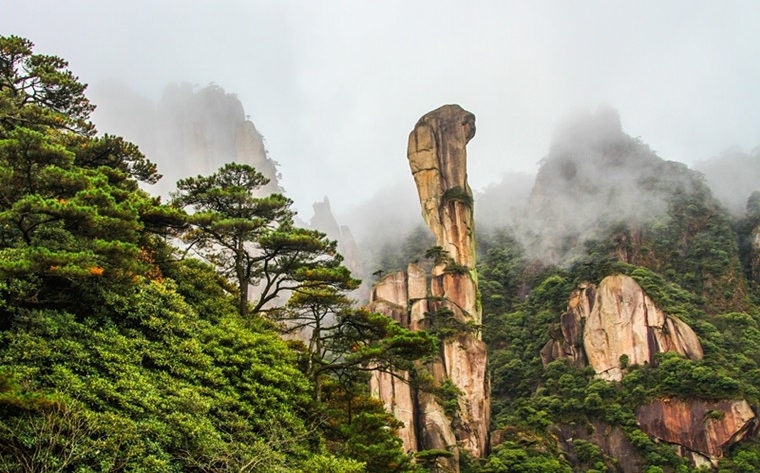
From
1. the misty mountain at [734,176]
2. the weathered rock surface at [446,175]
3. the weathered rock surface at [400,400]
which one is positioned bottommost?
the weathered rock surface at [400,400]

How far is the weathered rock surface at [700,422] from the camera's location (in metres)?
39.3

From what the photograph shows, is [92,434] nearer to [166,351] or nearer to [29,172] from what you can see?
[166,351]

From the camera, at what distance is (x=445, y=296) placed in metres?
44.1

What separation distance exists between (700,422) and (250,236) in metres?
36.9

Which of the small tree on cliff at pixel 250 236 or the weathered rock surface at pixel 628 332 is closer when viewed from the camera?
the small tree on cliff at pixel 250 236

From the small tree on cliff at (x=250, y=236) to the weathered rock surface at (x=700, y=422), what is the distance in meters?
33.8

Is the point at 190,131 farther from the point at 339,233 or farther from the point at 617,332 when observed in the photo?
the point at 617,332

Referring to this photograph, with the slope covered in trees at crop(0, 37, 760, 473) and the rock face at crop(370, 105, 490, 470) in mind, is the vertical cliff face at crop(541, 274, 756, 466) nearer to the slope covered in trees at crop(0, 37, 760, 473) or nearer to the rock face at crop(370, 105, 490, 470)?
the slope covered in trees at crop(0, 37, 760, 473)

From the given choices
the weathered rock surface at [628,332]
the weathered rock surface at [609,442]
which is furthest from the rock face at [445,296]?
the weathered rock surface at [628,332]

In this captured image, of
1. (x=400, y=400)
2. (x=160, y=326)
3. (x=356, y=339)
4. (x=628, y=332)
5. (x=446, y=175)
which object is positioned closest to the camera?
(x=160, y=326)

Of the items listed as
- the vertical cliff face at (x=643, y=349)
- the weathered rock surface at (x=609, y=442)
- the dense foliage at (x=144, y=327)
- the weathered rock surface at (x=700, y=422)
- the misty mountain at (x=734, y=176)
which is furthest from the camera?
the misty mountain at (x=734, y=176)

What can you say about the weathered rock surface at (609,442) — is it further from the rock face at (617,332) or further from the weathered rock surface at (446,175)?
the weathered rock surface at (446,175)

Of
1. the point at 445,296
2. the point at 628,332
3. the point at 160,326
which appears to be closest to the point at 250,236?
the point at 160,326

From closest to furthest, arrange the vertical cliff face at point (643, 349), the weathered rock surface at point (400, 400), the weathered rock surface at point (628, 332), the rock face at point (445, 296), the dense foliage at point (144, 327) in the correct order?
the dense foliage at point (144, 327) → the weathered rock surface at point (400, 400) → the rock face at point (445, 296) → the vertical cliff face at point (643, 349) → the weathered rock surface at point (628, 332)
